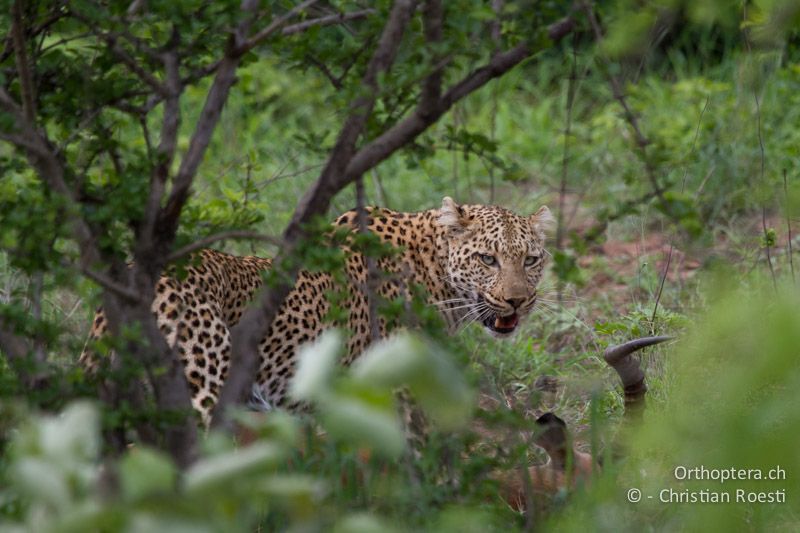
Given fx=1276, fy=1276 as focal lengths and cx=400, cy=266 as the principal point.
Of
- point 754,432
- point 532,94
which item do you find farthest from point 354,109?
point 532,94

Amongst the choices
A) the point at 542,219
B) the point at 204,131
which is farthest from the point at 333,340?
the point at 542,219

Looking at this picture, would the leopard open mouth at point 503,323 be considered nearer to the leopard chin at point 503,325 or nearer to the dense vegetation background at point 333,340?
the leopard chin at point 503,325

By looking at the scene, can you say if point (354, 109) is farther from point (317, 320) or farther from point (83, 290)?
point (317, 320)

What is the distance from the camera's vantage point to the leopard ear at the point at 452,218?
720 cm

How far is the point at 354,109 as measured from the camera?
387cm

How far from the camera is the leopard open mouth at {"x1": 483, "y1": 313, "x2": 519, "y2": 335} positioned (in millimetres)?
6984

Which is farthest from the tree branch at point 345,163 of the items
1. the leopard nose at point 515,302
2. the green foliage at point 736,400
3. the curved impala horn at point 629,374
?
the leopard nose at point 515,302

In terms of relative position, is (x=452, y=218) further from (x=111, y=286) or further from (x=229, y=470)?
(x=229, y=470)

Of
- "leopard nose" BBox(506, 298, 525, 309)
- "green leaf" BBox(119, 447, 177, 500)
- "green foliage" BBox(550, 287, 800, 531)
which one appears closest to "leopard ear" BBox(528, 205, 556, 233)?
"leopard nose" BBox(506, 298, 525, 309)

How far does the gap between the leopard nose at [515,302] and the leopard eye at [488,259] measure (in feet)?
0.86

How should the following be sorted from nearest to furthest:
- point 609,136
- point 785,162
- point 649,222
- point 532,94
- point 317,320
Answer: point 317,320 → point 785,162 → point 649,222 → point 609,136 → point 532,94

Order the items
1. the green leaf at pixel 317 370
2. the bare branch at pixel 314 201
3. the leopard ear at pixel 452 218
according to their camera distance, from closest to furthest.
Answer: the green leaf at pixel 317 370 → the bare branch at pixel 314 201 → the leopard ear at pixel 452 218

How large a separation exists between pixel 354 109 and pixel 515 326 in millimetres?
3320

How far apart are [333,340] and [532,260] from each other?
513cm
